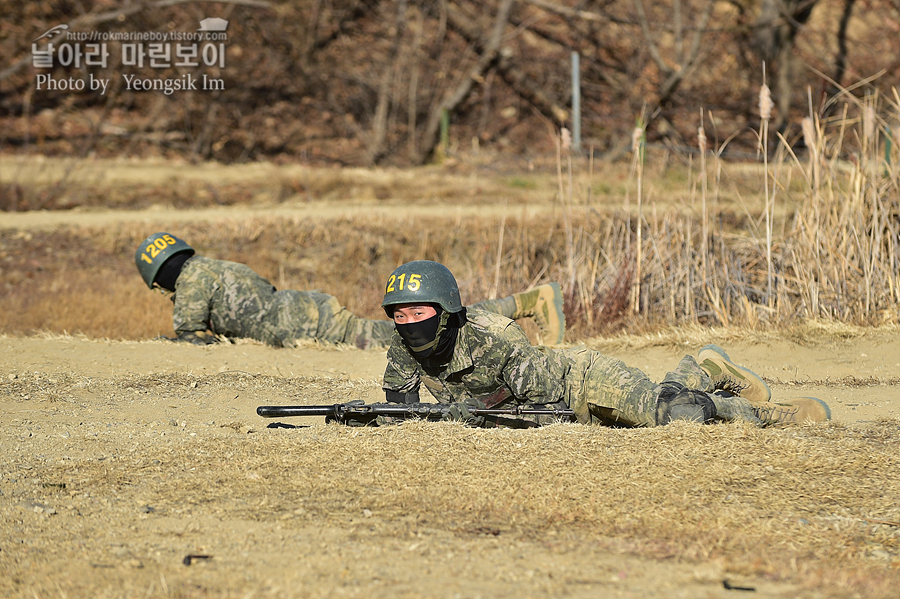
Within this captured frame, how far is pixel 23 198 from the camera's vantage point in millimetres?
→ 12391

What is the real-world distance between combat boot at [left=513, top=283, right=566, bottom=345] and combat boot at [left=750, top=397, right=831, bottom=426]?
2.04m

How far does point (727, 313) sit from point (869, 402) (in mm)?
2192

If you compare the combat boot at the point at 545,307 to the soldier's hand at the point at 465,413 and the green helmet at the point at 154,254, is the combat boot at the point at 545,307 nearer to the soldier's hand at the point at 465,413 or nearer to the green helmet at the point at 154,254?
the soldier's hand at the point at 465,413

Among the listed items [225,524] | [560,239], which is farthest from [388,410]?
[560,239]

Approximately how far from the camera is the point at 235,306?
23.4 feet

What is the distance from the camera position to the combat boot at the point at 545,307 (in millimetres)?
6402

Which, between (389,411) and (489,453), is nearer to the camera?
(489,453)

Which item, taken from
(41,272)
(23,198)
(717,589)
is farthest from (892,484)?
(23,198)

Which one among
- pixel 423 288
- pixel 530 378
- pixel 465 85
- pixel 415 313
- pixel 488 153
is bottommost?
pixel 530 378

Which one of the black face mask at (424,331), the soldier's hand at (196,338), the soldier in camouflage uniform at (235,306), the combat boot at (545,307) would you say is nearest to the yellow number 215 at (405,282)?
the black face mask at (424,331)

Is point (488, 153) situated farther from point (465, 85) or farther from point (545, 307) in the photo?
point (545, 307)

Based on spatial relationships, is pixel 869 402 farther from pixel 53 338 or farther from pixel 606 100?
pixel 606 100

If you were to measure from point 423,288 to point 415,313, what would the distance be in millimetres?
128

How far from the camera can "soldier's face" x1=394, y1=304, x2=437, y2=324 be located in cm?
435
